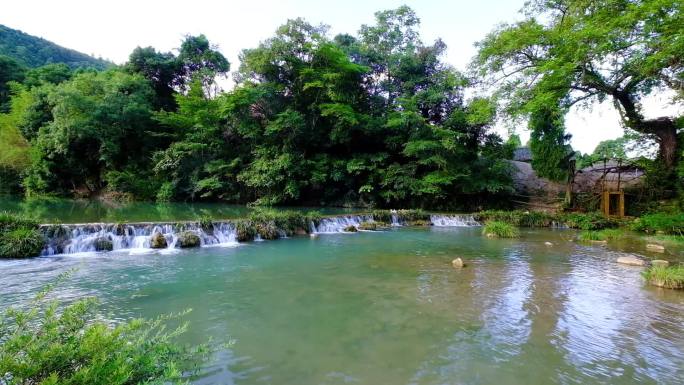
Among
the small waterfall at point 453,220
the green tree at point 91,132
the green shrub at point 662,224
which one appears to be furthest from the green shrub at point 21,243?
the green shrub at point 662,224

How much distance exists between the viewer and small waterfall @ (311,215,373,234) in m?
14.2

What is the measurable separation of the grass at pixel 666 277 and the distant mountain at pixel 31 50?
55795mm

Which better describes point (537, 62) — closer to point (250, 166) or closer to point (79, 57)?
point (250, 166)

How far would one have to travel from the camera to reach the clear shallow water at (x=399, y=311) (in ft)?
12.4

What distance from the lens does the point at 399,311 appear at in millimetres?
5434

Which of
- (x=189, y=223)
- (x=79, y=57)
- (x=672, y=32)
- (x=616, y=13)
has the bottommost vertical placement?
(x=189, y=223)

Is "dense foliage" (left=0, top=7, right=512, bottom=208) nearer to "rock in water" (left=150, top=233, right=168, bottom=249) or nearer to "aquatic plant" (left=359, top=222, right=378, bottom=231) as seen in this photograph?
"aquatic plant" (left=359, top=222, right=378, bottom=231)

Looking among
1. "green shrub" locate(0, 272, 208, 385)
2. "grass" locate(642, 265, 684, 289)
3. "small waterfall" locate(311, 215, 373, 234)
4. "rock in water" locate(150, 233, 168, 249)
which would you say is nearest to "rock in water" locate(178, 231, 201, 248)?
"rock in water" locate(150, 233, 168, 249)

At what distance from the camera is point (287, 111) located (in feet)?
70.5

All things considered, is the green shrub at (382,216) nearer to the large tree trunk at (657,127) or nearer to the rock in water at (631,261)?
the rock in water at (631,261)

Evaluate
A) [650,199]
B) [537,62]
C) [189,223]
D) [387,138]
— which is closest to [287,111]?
[387,138]

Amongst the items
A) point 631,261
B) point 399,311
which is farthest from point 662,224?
point 399,311

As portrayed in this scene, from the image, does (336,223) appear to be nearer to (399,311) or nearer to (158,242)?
(158,242)

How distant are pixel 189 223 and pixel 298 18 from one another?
Answer: 609 inches
